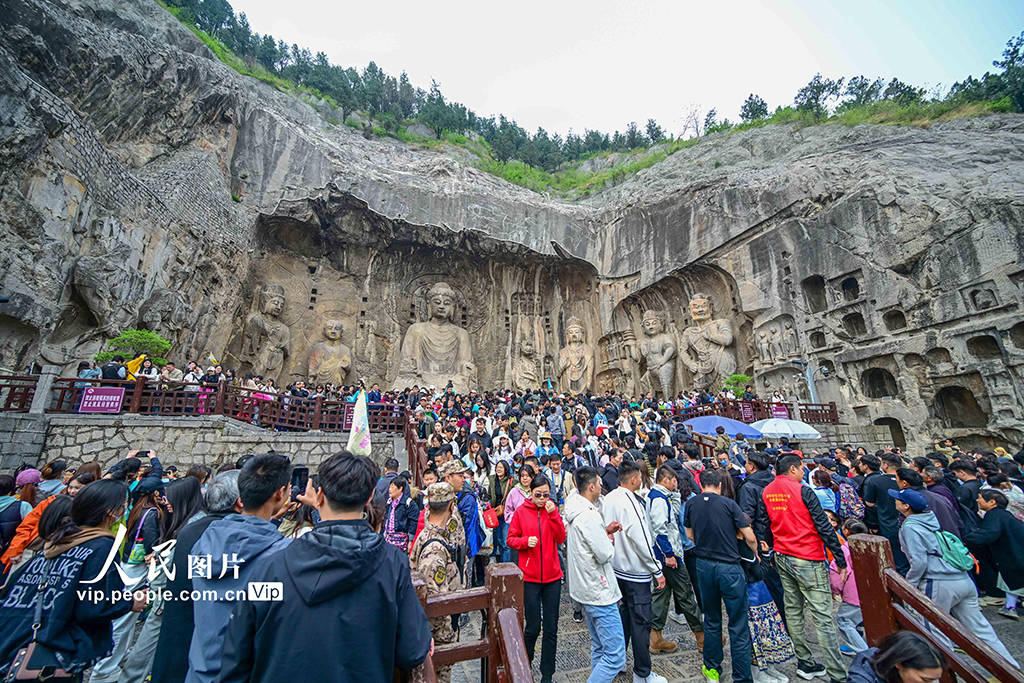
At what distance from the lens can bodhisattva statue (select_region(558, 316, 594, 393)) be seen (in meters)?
17.5

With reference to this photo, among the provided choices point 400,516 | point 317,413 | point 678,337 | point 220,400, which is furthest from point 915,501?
point 678,337

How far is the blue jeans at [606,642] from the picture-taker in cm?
284

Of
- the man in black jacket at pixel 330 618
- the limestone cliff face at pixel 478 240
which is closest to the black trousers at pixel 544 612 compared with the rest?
the man in black jacket at pixel 330 618

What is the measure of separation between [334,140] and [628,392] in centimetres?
1459

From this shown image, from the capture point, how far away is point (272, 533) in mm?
1666

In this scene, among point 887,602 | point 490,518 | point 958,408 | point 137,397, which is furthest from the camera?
point 958,408

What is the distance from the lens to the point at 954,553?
311 cm

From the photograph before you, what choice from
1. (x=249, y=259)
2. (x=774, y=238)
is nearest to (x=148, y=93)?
(x=249, y=259)

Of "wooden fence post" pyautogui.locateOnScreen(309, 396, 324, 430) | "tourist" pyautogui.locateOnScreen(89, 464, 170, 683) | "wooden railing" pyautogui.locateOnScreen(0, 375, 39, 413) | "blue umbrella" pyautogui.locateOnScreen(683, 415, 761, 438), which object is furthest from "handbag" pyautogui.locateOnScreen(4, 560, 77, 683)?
"blue umbrella" pyautogui.locateOnScreen(683, 415, 761, 438)

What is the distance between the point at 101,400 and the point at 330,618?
27.9 feet

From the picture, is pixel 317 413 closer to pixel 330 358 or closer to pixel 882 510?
pixel 330 358

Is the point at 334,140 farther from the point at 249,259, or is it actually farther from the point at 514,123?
the point at 514,123

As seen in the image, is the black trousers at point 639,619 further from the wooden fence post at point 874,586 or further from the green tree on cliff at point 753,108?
the green tree on cliff at point 753,108

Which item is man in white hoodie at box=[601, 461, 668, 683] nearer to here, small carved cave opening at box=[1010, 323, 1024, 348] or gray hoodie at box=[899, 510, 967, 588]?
gray hoodie at box=[899, 510, 967, 588]
